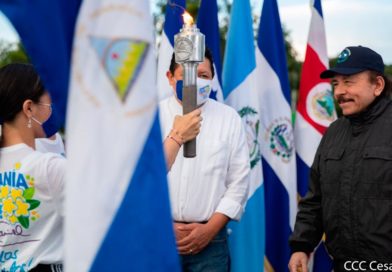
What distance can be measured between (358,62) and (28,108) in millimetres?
1766

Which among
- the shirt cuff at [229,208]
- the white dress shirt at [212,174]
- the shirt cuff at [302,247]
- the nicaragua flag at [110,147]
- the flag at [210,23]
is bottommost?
the shirt cuff at [302,247]

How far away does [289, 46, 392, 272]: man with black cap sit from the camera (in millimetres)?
2994

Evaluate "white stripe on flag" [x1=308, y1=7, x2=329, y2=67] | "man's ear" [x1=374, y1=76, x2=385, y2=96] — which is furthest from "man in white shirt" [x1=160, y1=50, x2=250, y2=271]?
"white stripe on flag" [x1=308, y1=7, x2=329, y2=67]

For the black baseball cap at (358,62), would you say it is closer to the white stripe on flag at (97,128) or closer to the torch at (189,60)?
the torch at (189,60)

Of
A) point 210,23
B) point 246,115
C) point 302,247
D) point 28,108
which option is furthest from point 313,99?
point 28,108

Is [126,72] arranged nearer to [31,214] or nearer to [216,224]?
[31,214]

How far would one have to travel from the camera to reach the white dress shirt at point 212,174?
3.48 m

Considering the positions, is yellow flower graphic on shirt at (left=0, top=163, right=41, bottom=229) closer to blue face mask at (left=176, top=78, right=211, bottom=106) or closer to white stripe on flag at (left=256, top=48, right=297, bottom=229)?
blue face mask at (left=176, top=78, right=211, bottom=106)

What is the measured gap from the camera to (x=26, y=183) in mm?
2457

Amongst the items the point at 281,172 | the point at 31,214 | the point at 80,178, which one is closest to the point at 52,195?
the point at 31,214

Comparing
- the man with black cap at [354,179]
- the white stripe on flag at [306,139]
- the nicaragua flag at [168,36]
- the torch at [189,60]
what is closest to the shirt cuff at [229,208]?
the man with black cap at [354,179]

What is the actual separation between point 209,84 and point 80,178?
6.68ft

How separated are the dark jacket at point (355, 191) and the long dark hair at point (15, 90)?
161cm

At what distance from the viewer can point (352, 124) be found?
3.25m
